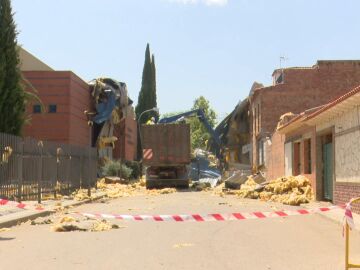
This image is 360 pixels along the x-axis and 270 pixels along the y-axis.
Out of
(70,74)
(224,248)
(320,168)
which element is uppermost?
(70,74)

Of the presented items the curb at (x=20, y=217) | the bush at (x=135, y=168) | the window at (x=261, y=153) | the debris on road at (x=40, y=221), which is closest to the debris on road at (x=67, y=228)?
the curb at (x=20, y=217)

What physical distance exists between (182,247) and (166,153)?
24.7 metres

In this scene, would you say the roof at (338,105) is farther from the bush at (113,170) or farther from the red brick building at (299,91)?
the bush at (113,170)

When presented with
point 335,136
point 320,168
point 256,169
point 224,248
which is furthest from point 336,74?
point 224,248

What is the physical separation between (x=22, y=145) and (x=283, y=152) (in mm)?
15774

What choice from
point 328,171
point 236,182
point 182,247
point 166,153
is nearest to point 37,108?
point 166,153

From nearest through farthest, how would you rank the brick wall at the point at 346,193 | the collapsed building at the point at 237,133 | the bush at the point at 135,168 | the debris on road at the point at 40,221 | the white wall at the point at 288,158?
the debris on road at the point at 40,221
the brick wall at the point at 346,193
the white wall at the point at 288,158
the bush at the point at 135,168
the collapsed building at the point at 237,133

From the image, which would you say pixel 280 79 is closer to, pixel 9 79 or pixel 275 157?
pixel 275 157

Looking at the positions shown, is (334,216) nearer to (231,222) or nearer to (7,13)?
(231,222)

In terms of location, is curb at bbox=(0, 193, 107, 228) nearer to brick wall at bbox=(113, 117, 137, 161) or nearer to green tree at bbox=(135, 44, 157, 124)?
brick wall at bbox=(113, 117, 137, 161)

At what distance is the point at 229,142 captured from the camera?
191 feet

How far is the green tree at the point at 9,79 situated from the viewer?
3038 centimetres

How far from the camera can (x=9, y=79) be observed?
30906mm

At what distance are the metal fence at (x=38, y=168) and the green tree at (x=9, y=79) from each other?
441 centimetres
